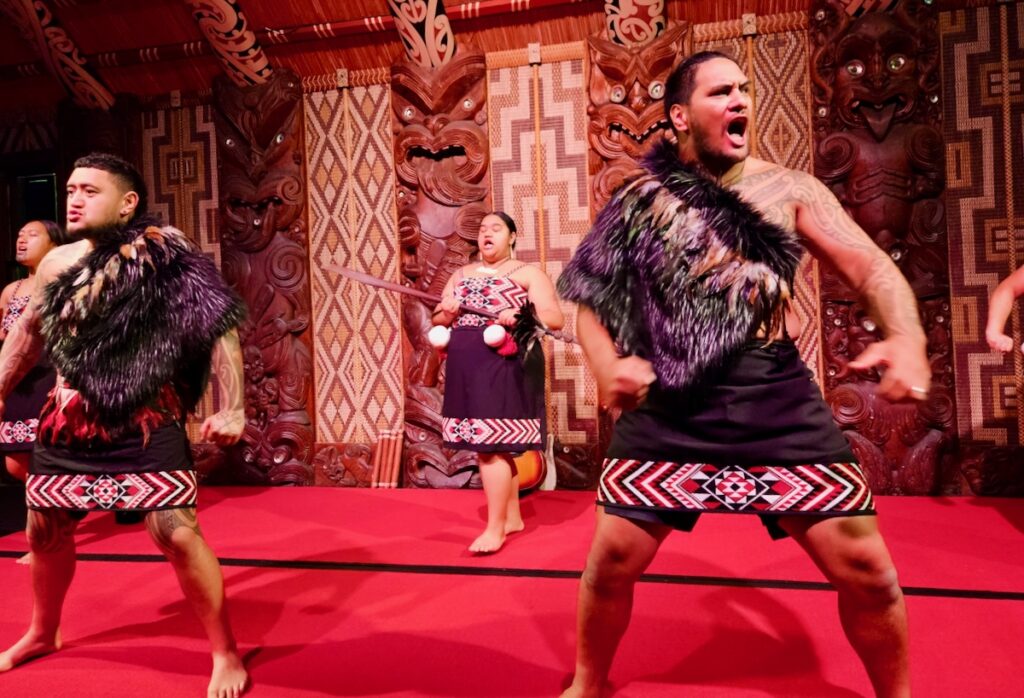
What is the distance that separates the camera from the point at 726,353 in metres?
1.69

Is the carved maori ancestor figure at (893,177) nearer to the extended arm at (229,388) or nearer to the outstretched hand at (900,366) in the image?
the outstretched hand at (900,366)

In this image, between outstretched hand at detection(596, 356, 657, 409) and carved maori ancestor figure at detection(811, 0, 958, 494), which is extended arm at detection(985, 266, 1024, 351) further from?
outstretched hand at detection(596, 356, 657, 409)

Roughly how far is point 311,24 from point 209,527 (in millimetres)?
3291

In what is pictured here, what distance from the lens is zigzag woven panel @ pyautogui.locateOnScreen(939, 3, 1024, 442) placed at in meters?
4.46

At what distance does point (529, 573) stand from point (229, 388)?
148 cm

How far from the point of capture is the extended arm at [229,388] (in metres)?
2.23

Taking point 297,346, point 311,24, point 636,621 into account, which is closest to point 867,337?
point 636,621

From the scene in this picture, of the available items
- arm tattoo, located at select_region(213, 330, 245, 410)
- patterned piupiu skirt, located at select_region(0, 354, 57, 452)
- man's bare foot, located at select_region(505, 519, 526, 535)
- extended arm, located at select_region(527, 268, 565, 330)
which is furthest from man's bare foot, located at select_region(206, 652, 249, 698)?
patterned piupiu skirt, located at select_region(0, 354, 57, 452)

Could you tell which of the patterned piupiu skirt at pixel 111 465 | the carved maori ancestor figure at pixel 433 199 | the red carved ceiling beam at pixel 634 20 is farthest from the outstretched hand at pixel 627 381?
the red carved ceiling beam at pixel 634 20

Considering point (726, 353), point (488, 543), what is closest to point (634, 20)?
point (488, 543)

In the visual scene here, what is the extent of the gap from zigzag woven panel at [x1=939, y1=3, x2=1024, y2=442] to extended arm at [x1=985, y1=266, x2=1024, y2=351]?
133 centimetres

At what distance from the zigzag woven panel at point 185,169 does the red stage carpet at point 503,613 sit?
250 cm

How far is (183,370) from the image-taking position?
2.34 m

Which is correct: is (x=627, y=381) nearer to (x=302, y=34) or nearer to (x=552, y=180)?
(x=552, y=180)
